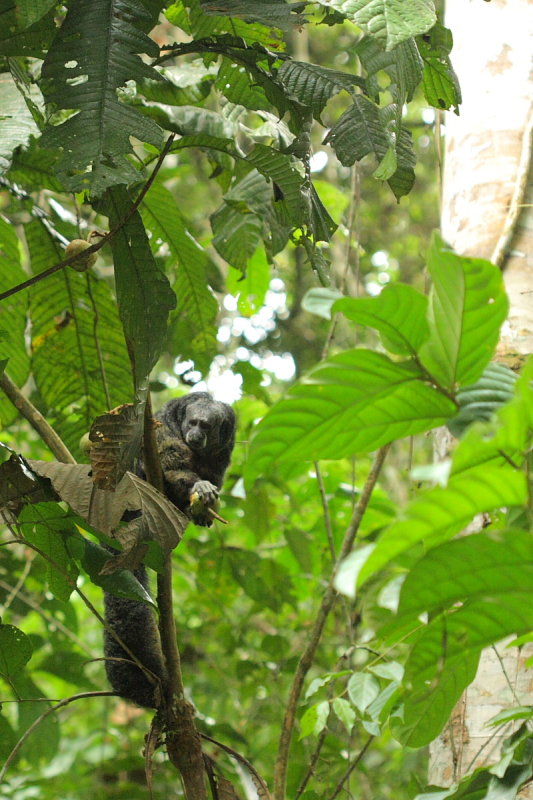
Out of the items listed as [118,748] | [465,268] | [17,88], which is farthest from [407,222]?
[465,268]

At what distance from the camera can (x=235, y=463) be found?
3680 millimetres

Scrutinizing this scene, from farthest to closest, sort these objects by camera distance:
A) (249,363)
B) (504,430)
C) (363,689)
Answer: (249,363) < (363,689) < (504,430)

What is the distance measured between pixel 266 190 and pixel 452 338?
4.31 ft

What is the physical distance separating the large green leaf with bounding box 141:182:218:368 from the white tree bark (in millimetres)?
784

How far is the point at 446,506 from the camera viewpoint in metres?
0.76

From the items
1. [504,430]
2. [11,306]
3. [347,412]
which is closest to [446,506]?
[504,430]

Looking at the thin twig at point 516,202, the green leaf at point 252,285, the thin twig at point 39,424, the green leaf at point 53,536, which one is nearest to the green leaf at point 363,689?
the green leaf at point 53,536

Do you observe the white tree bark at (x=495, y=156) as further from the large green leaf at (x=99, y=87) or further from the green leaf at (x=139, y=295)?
the large green leaf at (x=99, y=87)

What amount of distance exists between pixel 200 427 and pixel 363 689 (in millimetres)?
1071

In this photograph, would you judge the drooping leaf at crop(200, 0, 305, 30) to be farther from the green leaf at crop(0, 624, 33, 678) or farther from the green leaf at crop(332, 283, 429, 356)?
the green leaf at crop(0, 624, 33, 678)

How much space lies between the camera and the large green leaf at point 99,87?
138 centimetres

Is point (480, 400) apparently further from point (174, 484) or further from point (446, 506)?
point (174, 484)

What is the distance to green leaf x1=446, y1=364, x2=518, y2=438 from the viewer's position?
3.09 feet

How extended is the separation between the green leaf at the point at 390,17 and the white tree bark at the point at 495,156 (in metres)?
1.15
